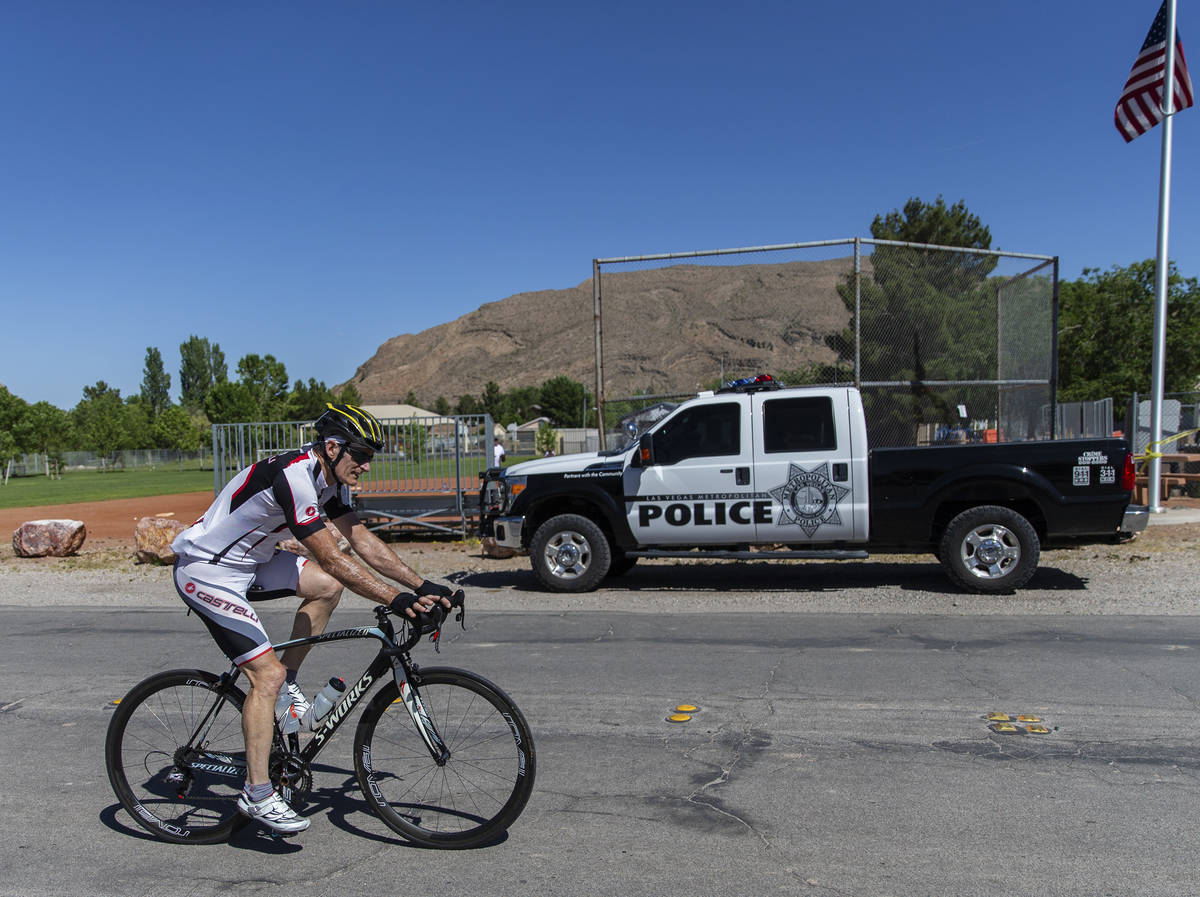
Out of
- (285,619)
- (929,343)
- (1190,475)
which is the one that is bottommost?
(285,619)

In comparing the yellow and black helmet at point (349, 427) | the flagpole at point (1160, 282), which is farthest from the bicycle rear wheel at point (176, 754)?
the flagpole at point (1160, 282)

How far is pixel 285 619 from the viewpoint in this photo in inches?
366

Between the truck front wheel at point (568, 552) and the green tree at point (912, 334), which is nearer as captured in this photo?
the truck front wheel at point (568, 552)

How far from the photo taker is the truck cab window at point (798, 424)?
9625 mm

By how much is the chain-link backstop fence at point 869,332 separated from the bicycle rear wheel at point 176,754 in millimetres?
9739

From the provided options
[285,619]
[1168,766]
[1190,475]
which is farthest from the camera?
[1190,475]

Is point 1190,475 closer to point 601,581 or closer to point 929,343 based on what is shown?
point 929,343

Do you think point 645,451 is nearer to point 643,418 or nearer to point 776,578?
point 776,578

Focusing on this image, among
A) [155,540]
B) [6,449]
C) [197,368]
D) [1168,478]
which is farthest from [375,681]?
[197,368]

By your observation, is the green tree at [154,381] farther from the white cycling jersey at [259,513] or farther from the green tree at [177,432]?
the white cycling jersey at [259,513]

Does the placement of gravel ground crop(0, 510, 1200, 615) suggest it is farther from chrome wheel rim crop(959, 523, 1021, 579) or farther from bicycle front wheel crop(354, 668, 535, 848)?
bicycle front wheel crop(354, 668, 535, 848)

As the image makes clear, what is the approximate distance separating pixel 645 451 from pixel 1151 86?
1080 centimetres

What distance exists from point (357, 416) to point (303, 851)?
182cm

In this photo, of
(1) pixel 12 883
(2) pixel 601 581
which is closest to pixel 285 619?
(2) pixel 601 581
